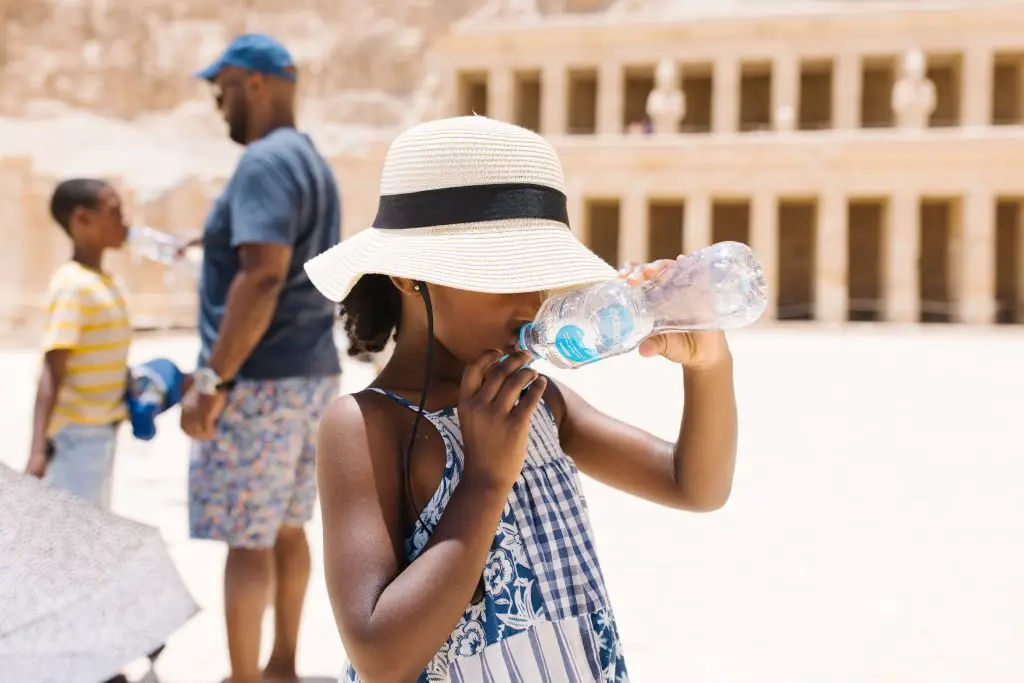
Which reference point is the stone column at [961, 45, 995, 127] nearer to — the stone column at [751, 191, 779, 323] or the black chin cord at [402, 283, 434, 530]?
the stone column at [751, 191, 779, 323]

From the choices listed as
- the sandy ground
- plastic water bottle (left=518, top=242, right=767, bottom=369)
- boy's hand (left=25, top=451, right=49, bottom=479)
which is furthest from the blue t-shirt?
plastic water bottle (left=518, top=242, right=767, bottom=369)

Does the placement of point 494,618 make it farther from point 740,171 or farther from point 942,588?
point 740,171

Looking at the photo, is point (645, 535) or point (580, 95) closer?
point (645, 535)

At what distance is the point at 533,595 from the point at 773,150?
26.2m

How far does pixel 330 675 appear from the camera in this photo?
3.92 meters

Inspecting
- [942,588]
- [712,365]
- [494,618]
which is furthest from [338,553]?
[942,588]

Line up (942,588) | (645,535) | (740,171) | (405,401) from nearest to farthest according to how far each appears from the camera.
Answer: (405,401) < (942,588) < (645,535) < (740,171)

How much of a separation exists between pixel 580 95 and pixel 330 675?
1231 inches

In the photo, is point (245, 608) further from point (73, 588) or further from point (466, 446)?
point (466, 446)

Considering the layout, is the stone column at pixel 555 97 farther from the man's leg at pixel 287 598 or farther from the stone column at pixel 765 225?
the man's leg at pixel 287 598

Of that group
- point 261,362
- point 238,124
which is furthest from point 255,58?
point 261,362

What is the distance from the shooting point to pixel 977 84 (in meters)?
27.1

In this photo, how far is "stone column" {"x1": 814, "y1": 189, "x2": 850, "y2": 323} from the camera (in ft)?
86.1

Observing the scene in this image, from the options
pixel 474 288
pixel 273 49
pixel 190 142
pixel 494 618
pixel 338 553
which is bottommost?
pixel 494 618
